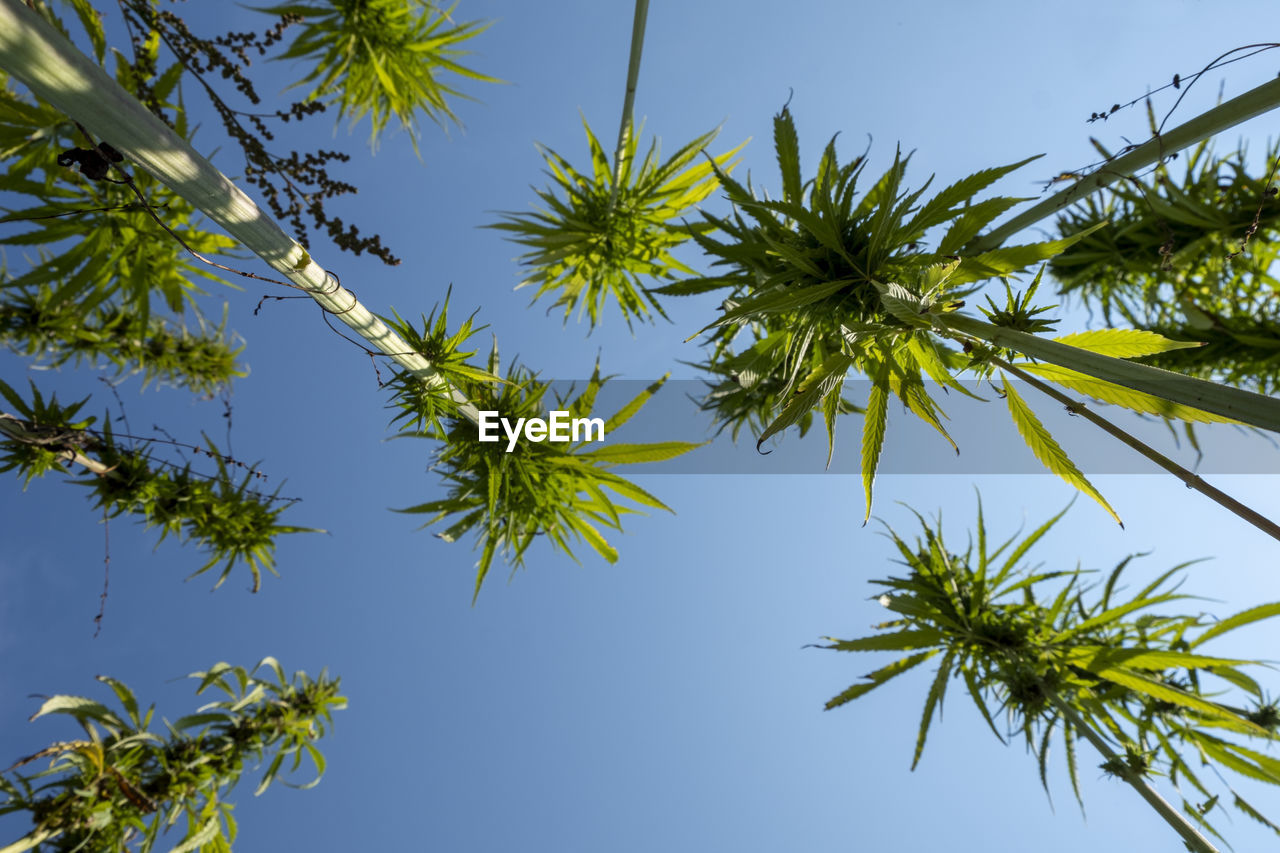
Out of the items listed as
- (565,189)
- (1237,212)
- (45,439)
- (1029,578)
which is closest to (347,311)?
(45,439)

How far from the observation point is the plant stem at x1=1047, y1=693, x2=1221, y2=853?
1.19 metres

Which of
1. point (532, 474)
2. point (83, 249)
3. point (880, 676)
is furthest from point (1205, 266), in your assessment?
point (83, 249)

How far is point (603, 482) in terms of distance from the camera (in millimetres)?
1914

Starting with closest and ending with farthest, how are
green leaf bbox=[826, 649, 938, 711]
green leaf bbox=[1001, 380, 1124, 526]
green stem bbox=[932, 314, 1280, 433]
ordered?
green stem bbox=[932, 314, 1280, 433], green leaf bbox=[1001, 380, 1124, 526], green leaf bbox=[826, 649, 938, 711]

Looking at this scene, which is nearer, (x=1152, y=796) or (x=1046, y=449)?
(x=1046, y=449)

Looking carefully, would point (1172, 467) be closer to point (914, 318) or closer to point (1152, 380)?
point (1152, 380)

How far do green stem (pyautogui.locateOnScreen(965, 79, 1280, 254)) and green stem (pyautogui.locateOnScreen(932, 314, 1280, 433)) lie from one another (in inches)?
16.6

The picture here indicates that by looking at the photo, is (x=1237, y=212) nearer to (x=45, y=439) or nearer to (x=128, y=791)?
(x=45, y=439)

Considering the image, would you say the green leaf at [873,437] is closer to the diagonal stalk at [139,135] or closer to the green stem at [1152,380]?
the green stem at [1152,380]

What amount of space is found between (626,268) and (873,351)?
5.32ft

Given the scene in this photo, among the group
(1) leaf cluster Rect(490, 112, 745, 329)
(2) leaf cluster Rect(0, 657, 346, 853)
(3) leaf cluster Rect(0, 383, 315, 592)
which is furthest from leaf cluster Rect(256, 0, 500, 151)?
(2) leaf cluster Rect(0, 657, 346, 853)

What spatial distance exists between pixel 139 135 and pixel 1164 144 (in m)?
1.52

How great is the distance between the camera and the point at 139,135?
0.60m

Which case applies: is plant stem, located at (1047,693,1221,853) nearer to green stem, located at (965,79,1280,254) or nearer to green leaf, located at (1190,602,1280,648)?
green leaf, located at (1190,602,1280,648)
